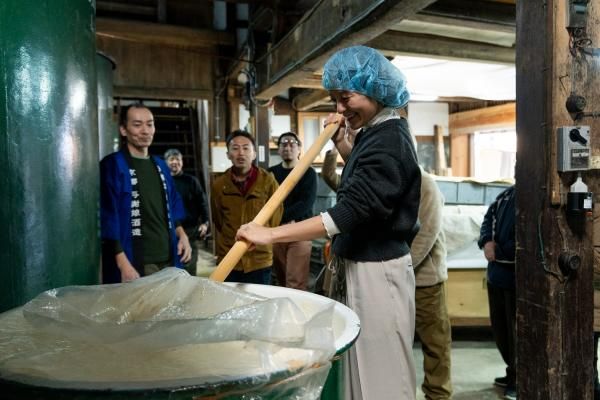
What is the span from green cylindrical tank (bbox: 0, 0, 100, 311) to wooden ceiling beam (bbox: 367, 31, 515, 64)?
257 cm

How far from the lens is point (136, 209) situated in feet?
9.66

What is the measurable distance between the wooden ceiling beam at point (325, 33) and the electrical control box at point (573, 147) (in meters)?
1.11

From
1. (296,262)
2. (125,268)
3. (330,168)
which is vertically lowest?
(296,262)

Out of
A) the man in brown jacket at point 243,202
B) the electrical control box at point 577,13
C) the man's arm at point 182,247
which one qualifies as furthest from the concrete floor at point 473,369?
the electrical control box at point 577,13

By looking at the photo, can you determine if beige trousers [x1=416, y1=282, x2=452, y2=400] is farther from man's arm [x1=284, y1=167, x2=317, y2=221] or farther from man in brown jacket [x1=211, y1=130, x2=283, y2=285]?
man's arm [x1=284, y1=167, x2=317, y2=221]

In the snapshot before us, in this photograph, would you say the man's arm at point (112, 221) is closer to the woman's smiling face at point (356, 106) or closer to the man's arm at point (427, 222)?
the woman's smiling face at point (356, 106)

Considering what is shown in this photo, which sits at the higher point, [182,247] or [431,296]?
[182,247]

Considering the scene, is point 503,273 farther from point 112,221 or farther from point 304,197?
point 112,221

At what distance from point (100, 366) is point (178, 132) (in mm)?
10095

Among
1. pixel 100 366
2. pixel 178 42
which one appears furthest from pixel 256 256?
pixel 178 42

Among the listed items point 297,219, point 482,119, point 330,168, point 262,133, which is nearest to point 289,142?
point 297,219

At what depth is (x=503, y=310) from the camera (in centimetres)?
344

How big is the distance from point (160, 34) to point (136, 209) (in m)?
4.92

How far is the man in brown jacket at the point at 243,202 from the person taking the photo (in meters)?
3.85
